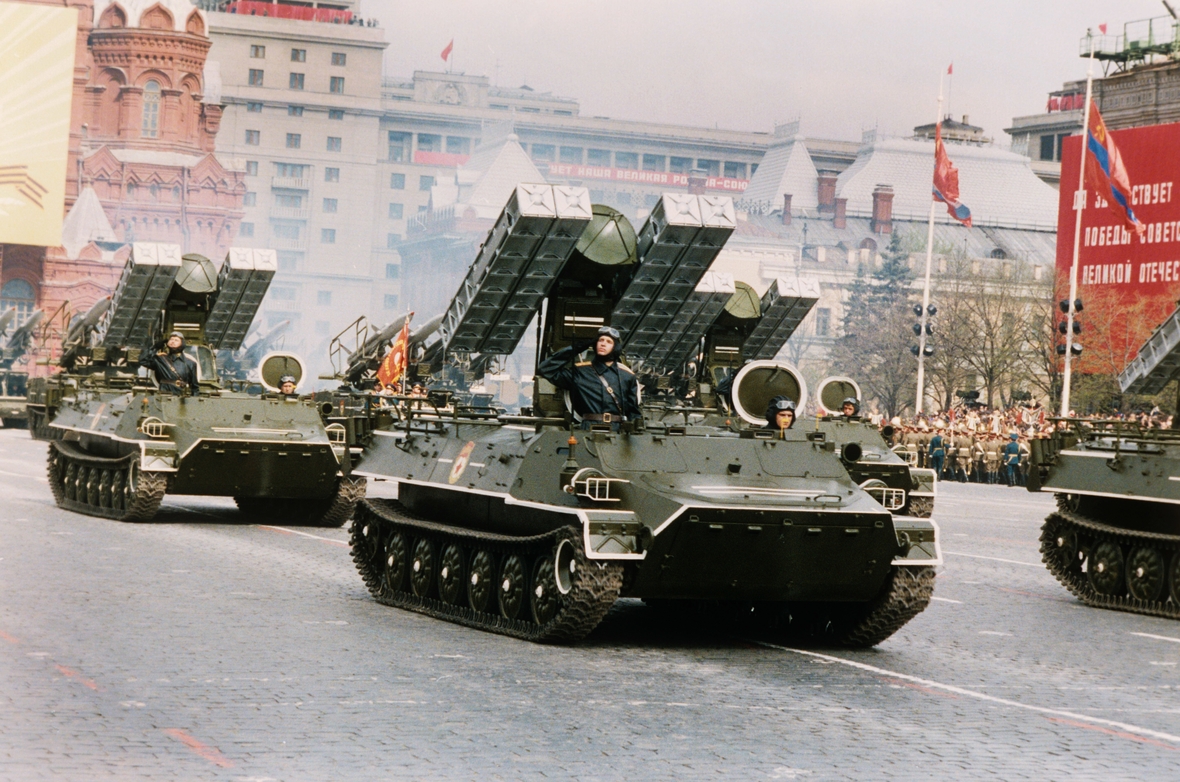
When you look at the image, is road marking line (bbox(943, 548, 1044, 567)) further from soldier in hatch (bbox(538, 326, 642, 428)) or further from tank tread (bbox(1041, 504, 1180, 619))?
soldier in hatch (bbox(538, 326, 642, 428))

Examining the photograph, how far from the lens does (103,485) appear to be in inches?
920

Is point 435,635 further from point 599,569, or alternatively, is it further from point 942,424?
point 942,424

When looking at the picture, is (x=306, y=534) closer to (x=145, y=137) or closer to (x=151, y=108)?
(x=145, y=137)

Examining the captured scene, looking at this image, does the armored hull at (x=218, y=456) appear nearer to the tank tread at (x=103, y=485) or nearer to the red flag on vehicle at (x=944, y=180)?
the tank tread at (x=103, y=485)

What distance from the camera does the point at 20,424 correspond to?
5738 cm

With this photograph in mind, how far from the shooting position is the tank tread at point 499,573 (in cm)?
1237

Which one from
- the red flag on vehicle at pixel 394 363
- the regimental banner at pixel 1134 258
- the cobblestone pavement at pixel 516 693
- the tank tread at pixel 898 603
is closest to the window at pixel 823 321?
the regimental banner at pixel 1134 258

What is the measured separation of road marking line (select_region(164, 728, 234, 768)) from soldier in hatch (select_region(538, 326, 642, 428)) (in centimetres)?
526

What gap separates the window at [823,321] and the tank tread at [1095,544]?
76902 mm

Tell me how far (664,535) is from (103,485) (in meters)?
13.0

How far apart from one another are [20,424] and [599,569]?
159ft

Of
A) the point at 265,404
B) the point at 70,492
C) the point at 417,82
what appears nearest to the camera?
the point at 265,404

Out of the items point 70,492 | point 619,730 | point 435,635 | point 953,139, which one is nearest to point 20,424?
point 70,492

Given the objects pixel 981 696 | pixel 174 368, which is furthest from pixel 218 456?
pixel 981 696
